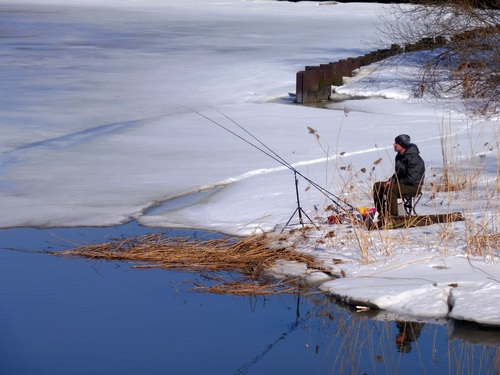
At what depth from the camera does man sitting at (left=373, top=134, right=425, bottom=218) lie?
9.07 m

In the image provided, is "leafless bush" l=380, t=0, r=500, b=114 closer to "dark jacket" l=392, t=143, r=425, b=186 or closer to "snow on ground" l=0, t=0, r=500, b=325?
"snow on ground" l=0, t=0, r=500, b=325

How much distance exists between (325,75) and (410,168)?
9945 mm

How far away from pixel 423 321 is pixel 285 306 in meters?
1.11

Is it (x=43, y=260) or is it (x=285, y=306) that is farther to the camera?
(x=43, y=260)

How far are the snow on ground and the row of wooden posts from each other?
352 millimetres

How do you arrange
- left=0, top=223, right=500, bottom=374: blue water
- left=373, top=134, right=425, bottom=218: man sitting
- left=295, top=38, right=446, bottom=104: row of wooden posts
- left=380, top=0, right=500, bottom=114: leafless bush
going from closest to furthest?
1. left=0, top=223, right=500, bottom=374: blue water
2. left=373, top=134, right=425, bottom=218: man sitting
3. left=380, top=0, right=500, bottom=114: leafless bush
4. left=295, top=38, right=446, bottom=104: row of wooden posts

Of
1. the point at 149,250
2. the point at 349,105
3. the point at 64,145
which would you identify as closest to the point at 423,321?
the point at 149,250

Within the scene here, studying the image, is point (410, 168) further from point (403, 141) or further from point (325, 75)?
point (325, 75)

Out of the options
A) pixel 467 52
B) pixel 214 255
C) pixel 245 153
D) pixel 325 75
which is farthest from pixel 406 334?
pixel 325 75

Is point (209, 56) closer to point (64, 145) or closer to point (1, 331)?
point (64, 145)

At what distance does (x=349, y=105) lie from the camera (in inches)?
695

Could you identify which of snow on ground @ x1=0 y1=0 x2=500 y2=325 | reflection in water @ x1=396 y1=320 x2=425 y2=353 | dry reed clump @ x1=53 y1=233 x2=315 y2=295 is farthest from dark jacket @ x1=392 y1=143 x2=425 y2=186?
reflection in water @ x1=396 y1=320 x2=425 y2=353

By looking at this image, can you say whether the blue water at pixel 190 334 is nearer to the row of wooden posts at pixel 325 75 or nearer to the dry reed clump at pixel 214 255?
the dry reed clump at pixel 214 255

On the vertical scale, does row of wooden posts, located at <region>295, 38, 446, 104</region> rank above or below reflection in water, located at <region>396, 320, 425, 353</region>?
above
